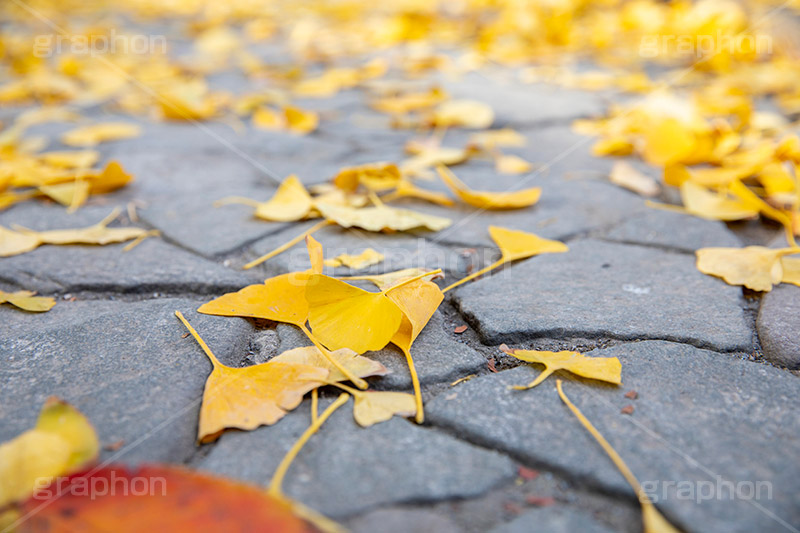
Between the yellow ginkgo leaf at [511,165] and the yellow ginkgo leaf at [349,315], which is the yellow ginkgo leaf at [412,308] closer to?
the yellow ginkgo leaf at [349,315]

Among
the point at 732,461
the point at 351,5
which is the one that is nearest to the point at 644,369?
the point at 732,461

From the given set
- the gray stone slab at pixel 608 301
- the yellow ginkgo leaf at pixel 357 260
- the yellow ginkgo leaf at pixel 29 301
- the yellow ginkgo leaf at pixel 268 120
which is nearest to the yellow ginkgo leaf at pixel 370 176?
the yellow ginkgo leaf at pixel 357 260

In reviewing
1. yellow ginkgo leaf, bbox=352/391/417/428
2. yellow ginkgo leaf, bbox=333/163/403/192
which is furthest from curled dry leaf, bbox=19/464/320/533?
yellow ginkgo leaf, bbox=333/163/403/192

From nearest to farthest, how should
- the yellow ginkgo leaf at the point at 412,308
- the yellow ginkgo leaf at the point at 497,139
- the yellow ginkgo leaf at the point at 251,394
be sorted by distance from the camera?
the yellow ginkgo leaf at the point at 251,394
the yellow ginkgo leaf at the point at 412,308
the yellow ginkgo leaf at the point at 497,139

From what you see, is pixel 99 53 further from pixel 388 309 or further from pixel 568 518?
pixel 568 518

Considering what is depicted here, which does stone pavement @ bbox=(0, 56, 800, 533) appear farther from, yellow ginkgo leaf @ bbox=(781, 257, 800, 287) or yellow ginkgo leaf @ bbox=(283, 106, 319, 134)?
yellow ginkgo leaf @ bbox=(283, 106, 319, 134)

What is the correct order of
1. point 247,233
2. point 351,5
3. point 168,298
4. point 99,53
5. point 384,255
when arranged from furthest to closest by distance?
point 351,5
point 99,53
point 247,233
point 384,255
point 168,298
